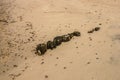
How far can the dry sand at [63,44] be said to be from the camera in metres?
3.37

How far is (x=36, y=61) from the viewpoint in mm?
3719

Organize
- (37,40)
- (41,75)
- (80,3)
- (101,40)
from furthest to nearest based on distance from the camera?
(80,3) → (37,40) → (101,40) → (41,75)

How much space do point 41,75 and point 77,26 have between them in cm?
155

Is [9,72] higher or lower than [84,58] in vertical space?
lower

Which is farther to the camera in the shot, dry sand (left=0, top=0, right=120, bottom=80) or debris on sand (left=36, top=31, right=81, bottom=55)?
debris on sand (left=36, top=31, right=81, bottom=55)

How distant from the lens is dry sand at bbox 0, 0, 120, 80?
337cm

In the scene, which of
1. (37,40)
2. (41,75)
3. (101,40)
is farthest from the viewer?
(37,40)

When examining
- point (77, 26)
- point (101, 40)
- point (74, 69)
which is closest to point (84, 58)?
point (74, 69)

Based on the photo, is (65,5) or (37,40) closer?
(37,40)

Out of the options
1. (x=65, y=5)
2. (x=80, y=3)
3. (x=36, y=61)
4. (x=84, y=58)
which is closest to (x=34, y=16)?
(x=65, y=5)

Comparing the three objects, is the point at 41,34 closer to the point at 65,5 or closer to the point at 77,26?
the point at 77,26

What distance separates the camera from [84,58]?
3562 millimetres

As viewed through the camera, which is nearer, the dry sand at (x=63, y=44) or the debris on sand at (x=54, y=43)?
the dry sand at (x=63, y=44)

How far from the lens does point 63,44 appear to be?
158 inches
